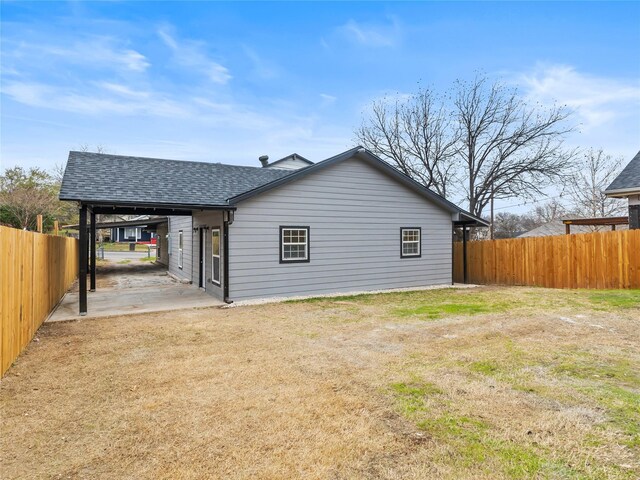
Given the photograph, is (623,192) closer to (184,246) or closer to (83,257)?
(83,257)

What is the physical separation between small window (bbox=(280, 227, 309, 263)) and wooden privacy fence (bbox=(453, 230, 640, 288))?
7729 mm

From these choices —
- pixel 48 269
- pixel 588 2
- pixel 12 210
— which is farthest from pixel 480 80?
pixel 12 210

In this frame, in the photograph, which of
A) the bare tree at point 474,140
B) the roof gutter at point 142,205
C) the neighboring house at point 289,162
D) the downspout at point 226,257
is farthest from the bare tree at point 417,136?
the roof gutter at point 142,205

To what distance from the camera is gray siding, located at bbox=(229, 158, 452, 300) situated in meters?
10.3

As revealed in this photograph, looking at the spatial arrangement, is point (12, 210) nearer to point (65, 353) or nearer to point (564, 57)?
point (65, 353)

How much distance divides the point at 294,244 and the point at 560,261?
29.9ft

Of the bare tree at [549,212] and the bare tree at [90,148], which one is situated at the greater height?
the bare tree at [90,148]

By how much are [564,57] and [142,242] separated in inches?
2122

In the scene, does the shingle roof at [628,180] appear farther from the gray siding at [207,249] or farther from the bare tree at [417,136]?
the gray siding at [207,249]

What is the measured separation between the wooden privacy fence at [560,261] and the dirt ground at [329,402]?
5.33 m

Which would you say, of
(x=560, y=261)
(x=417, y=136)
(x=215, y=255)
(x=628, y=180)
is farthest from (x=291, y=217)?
(x=417, y=136)

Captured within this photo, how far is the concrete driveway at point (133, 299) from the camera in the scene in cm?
890

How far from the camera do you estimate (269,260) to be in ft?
34.4

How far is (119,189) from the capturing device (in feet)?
30.8
